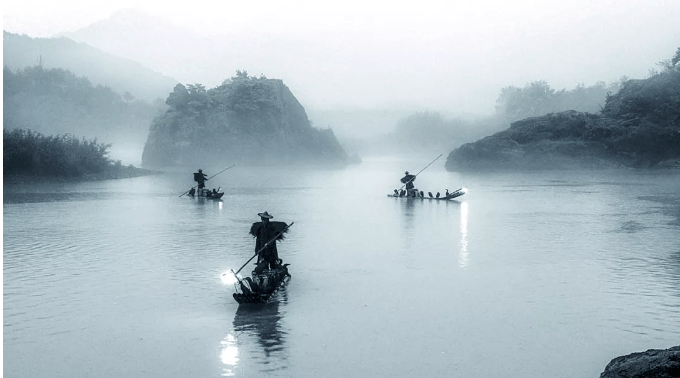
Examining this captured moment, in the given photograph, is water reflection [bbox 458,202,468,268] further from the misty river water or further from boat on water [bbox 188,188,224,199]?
boat on water [bbox 188,188,224,199]

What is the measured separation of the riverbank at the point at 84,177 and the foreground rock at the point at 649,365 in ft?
198

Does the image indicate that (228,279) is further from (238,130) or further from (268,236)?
(238,130)

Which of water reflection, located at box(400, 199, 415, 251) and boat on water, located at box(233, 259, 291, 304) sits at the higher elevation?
water reflection, located at box(400, 199, 415, 251)

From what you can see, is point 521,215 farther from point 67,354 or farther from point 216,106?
point 216,106

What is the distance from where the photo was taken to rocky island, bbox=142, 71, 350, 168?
13738cm

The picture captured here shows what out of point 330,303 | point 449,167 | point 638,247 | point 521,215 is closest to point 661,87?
point 449,167

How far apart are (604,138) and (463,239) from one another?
81510mm

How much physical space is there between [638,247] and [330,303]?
14076mm

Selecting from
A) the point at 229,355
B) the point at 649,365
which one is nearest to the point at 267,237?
the point at 229,355

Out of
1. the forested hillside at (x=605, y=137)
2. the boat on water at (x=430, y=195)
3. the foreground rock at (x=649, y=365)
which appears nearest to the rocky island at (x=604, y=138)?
the forested hillside at (x=605, y=137)

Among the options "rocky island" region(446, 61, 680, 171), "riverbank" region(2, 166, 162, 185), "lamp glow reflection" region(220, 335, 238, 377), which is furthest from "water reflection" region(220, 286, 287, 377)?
"rocky island" region(446, 61, 680, 171)

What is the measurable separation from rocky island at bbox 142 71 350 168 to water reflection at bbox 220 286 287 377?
4753 inches

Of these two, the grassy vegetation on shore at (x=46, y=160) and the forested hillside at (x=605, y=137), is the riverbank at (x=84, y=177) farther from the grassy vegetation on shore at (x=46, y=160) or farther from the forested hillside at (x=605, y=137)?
the forested hillside at (x=605, y=137)

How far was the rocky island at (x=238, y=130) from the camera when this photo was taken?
137375 mm
